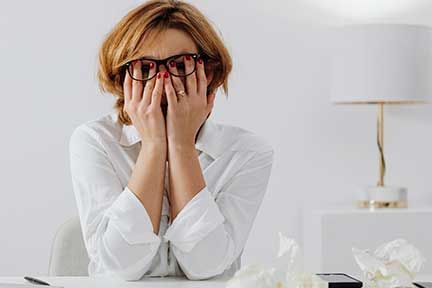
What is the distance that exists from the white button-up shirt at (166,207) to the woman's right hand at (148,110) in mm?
52

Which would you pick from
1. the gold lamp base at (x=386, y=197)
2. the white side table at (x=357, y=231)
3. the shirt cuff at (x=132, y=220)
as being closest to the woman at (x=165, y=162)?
the shirt cuff at (x=132, y=220)

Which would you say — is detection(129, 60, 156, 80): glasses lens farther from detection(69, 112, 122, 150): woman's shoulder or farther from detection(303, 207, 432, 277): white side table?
detection(303, 207, 432, 277): white side table

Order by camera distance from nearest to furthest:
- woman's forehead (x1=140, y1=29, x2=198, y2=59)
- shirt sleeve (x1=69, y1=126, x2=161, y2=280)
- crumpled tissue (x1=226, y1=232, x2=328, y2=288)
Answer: crumpled tissue (x1=226, y1=232, x2=328, y2=288) < shirt sleeve (x1=69, y1=126, x2=161, y2=280) < woman's forehead (x1=140, y1=29, x2=198, y2=59)

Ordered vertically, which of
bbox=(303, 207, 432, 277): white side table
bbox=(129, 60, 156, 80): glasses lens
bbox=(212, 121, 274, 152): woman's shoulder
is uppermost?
bbox=(129, 60, 156, 80): glasses lens

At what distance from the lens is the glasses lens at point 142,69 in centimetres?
172

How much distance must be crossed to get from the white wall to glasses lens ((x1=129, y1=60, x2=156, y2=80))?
160 centimetres

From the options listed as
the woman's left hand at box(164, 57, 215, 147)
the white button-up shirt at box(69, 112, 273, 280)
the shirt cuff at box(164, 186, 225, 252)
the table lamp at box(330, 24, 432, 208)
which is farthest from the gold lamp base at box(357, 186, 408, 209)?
the shirt cuff at box(164, 186, 225, 252)

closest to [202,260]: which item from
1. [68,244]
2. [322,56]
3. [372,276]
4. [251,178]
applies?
[251,178]

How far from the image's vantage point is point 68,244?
77.9 inches

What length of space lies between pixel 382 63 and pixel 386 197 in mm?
501

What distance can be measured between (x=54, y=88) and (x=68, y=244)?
1466 mm

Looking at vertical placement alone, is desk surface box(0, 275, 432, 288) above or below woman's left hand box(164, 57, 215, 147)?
below

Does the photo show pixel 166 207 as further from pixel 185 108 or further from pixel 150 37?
pixel 150 37

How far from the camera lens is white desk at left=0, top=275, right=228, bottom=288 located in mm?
1440
